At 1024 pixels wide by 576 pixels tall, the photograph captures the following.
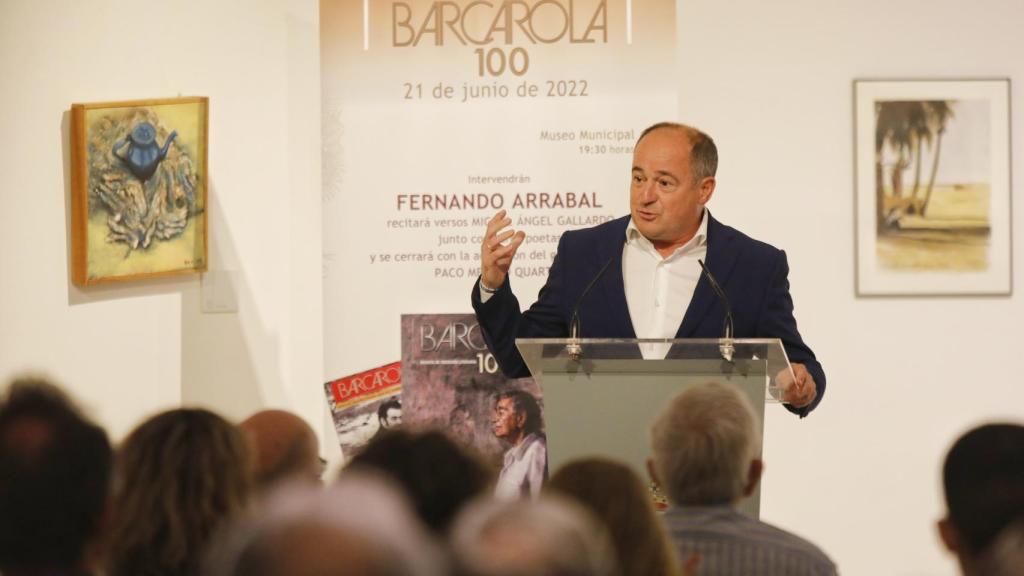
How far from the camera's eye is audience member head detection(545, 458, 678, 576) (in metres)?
1.73

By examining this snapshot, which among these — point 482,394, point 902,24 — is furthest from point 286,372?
point 902,24

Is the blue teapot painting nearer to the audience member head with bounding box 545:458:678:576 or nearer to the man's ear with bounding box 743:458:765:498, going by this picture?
the man's ear with bounding box 743:458:765:498

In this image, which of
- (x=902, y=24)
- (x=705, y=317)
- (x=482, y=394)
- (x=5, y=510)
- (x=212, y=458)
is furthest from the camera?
(x=902, y=24)

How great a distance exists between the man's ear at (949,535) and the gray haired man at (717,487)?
0.35m

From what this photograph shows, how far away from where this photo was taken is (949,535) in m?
1.87

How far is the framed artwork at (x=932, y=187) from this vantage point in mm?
5598

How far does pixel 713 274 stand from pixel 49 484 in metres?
2.37

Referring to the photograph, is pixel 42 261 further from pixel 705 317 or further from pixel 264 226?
pixel 705 317

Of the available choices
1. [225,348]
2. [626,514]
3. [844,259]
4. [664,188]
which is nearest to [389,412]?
[225,348]

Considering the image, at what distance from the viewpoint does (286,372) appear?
5.71 m

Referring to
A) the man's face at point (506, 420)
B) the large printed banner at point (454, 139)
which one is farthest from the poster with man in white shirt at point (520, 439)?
the large printed banner at point (454, 139)

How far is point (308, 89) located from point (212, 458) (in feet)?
12.4

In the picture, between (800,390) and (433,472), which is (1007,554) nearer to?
(433,472)

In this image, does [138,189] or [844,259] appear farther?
[844,259]
